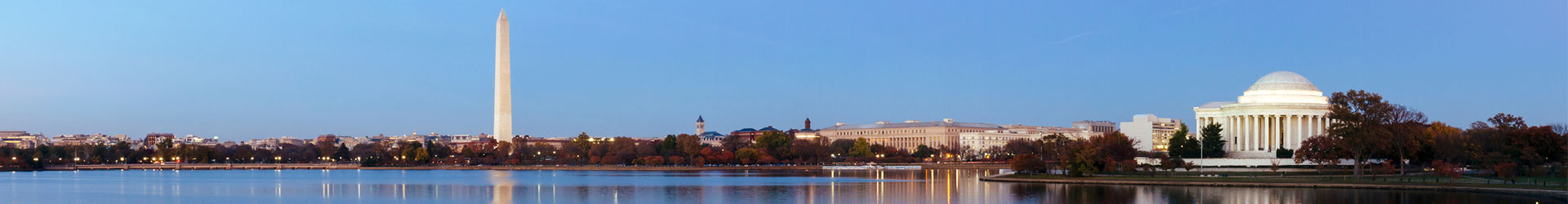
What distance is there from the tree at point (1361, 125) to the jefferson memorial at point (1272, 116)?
9897 mm

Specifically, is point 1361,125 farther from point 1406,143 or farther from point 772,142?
point 772,142

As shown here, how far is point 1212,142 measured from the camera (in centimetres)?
8150

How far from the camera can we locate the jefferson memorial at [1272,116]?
83.1 meters

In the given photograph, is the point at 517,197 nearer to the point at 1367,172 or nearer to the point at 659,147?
the point at 1367,172


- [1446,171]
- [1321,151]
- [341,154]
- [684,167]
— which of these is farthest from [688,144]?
[1446,171]

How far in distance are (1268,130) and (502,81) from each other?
7404cm

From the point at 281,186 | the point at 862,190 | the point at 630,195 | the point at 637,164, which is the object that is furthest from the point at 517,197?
the point at 637,164

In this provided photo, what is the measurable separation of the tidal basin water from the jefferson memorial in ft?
47.3

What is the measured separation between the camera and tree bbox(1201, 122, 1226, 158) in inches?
3187

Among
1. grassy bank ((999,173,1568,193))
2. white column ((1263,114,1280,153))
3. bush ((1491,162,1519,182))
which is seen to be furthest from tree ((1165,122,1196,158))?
bush ((1491,162,1519,182))

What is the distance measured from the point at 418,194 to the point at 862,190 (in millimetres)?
19155

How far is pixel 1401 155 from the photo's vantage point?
6806 cm

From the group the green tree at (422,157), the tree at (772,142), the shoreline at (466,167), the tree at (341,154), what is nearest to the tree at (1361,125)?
the shoreline at (466,167)

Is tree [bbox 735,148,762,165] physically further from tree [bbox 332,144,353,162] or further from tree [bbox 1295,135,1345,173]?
tree [bbox 1295,135,1345,173]
